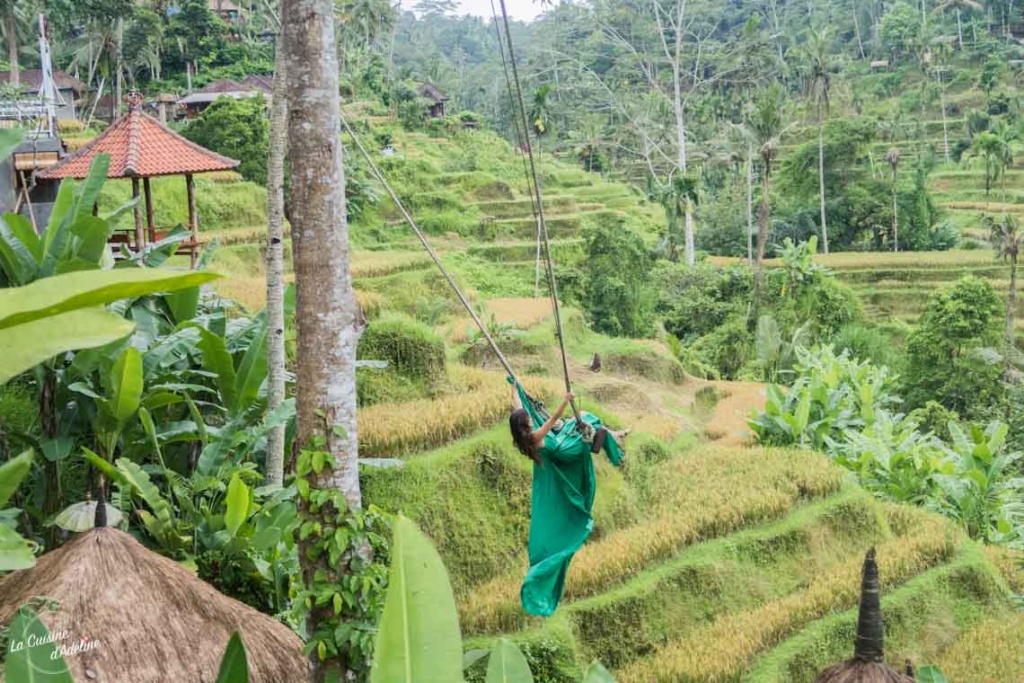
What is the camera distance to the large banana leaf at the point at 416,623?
1140mm

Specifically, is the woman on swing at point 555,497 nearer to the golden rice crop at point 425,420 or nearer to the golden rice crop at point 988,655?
the golden rice crop at point 425,420

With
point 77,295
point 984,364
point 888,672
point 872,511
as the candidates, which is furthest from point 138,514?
point 984,364

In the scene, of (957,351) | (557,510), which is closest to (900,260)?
(957,351)

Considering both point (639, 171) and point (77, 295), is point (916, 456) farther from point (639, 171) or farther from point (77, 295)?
point (639, 171)

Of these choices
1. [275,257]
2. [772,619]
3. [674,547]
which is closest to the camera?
[275,257]

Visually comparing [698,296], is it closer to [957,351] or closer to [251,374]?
[957,351]

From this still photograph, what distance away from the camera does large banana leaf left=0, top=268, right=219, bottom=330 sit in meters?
0.86

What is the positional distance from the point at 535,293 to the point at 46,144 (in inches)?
276

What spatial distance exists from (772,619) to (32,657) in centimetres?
575

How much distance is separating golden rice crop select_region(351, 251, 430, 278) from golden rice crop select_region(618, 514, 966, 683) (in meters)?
6.00

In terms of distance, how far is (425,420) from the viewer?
272 inches

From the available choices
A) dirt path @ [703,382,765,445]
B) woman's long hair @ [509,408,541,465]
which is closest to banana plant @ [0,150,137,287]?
woman's long hair @ [509,408,541,465]

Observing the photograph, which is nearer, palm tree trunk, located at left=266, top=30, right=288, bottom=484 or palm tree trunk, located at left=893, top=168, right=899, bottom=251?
palm tree trunk, located at left=266, top=30, right=288, bottom=484

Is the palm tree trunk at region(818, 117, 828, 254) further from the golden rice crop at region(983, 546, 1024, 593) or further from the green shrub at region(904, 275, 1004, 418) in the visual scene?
the golden rice crop at region(983, 546, 1024, 593)
